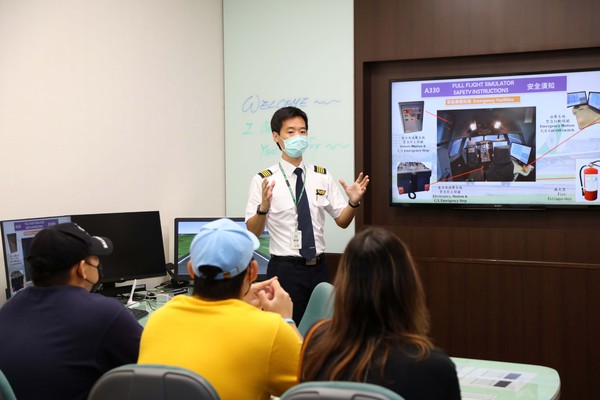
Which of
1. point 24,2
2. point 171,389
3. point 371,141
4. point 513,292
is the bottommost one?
point 513,292

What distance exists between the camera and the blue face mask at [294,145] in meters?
3.93

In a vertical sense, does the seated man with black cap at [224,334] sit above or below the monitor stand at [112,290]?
above

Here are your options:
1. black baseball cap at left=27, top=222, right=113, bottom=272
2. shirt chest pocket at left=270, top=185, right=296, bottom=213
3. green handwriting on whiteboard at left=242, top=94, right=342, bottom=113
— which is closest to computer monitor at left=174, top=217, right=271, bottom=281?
shirt chest pocket at left=270, top=185, right=296, bottom=213

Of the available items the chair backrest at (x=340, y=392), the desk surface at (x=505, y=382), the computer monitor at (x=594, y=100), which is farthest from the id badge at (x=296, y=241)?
the chair backrest at (x=340, y=392)

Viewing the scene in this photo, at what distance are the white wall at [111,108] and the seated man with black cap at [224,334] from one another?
181 cm

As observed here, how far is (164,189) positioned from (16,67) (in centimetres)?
134

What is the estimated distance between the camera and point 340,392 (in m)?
1.47

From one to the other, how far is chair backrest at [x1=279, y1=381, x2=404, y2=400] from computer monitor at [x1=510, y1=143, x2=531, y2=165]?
123 inches

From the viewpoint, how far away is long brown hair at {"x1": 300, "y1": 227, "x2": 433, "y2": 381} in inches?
64.6

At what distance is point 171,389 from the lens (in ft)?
5.51

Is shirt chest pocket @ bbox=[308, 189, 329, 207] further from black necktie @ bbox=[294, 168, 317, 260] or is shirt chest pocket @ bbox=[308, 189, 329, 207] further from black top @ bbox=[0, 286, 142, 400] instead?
black top @ bbox=[0, 286, 142, 400]

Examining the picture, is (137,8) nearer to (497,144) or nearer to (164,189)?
(164,189)

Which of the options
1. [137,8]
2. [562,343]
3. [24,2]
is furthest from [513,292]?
[24,2]

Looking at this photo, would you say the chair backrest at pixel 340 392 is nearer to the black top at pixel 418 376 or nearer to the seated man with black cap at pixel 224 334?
the black top at pixel 418 376
